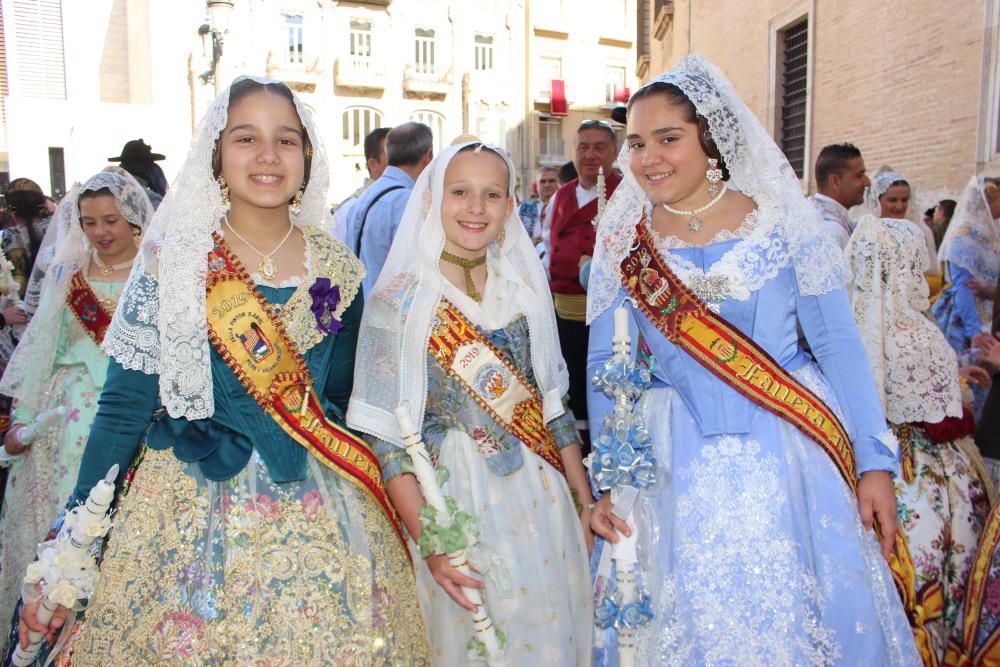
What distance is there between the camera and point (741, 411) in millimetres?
2242

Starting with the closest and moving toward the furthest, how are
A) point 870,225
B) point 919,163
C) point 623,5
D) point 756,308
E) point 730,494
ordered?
point 730,494 → point 756,308 → point 870,225 → point 919,163 → point 623,5

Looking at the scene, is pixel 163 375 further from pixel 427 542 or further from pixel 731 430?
pixel 731 430

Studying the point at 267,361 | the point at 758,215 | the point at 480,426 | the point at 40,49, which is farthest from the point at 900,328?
the point at 40,49

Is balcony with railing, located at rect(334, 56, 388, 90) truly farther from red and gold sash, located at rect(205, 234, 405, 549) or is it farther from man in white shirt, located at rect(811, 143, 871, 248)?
red and gold sash, located at rect(205, 234, 405, 549)

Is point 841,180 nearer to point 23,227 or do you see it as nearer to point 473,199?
point 473,199

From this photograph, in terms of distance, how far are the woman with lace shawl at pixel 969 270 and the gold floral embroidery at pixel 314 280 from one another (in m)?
4.50

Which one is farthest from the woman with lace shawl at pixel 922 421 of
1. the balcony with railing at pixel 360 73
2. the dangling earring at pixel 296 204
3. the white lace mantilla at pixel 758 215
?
the balcony with railing at pixel 360 73

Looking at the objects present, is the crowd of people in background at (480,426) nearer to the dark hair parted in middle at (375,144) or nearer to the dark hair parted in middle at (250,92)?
the dark hair parted in middle at (250,92)

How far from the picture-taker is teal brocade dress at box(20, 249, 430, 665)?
6.28 feet

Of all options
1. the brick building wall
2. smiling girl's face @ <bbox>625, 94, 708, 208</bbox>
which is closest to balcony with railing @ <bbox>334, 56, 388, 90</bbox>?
the brick building wall

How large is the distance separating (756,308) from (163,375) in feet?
5.55

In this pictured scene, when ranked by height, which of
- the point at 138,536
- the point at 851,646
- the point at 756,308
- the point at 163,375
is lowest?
the point at 851,646

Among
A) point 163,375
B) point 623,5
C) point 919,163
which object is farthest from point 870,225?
point 623,5

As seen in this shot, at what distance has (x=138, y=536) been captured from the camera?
199 cm
